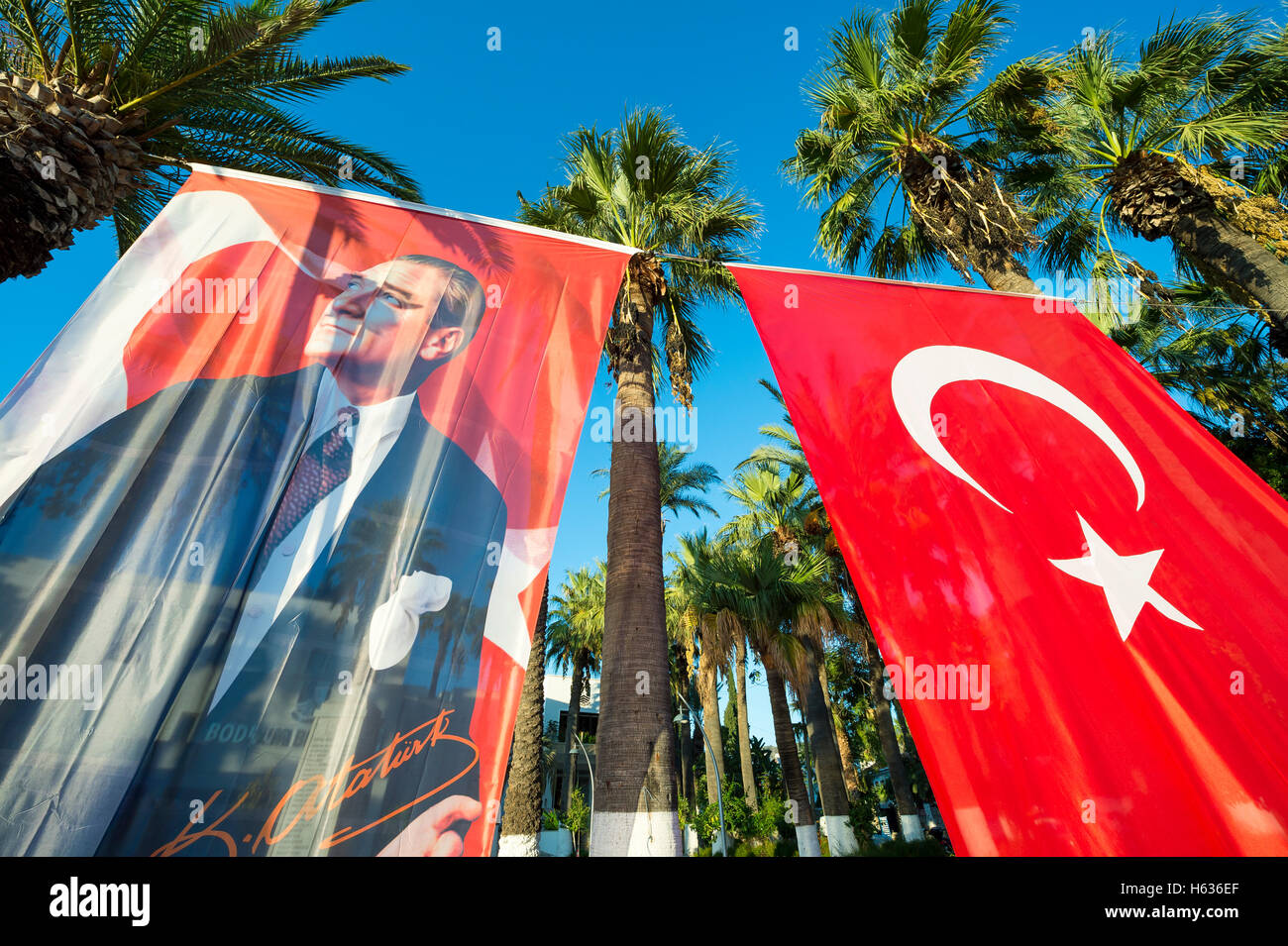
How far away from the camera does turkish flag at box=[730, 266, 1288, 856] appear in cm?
330

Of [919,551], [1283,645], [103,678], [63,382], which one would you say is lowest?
[103,678]

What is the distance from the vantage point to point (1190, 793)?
326cm

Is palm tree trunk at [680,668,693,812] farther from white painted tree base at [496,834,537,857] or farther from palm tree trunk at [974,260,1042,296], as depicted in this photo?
palm tree trunk at [974,260,1042,296]

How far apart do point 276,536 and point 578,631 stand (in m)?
35.1

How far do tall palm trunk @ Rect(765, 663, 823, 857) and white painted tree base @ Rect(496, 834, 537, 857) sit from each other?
11.4 m

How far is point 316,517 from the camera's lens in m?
3.85

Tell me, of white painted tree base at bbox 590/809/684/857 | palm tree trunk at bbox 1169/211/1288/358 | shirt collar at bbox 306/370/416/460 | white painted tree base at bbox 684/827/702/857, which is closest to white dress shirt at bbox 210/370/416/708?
shirt collar at bbox 306/370/416/460

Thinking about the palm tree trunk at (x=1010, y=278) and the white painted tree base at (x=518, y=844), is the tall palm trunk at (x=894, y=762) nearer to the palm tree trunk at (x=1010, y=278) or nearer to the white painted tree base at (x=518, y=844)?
the white painted tree base at (x=518, y=844)

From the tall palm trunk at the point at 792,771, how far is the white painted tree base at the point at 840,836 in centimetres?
49

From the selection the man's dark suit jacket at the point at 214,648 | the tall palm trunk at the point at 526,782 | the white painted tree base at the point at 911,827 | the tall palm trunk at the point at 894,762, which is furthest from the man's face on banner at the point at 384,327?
the white painted tree base at the point at 911,827

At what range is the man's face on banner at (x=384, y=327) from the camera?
4512 mm

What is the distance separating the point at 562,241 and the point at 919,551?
3881 millimetres
